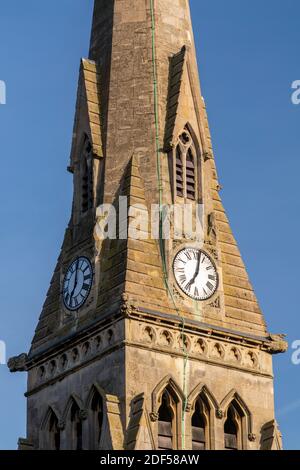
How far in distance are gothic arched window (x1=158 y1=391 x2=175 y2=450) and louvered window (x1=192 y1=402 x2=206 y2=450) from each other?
88 centimetres

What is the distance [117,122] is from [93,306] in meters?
6.67

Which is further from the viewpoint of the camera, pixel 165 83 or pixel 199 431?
pixel 165 83

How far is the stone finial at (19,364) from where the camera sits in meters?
71.0

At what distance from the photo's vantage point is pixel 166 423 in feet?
219

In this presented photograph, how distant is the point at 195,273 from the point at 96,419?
5.81 m

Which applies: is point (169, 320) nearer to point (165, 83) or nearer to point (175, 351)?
point (175, 351)

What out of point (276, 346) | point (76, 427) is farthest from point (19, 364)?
point (276, 346)

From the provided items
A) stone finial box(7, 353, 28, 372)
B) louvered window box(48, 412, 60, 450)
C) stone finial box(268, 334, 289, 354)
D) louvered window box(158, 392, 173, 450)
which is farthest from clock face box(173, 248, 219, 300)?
stone finial box(7, 353, 28, 372)

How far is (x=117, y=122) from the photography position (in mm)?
71562

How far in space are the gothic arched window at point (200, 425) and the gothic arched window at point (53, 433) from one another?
450cm

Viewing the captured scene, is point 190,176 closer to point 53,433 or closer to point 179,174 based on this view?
point 179,174

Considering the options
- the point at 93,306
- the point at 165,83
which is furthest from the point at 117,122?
the point at 93,306

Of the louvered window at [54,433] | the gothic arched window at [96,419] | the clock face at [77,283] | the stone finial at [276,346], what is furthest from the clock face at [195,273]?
the louvered window at [54,433]

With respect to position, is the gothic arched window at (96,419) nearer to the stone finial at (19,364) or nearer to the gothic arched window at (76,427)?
the gothic arched window at (76,427)
